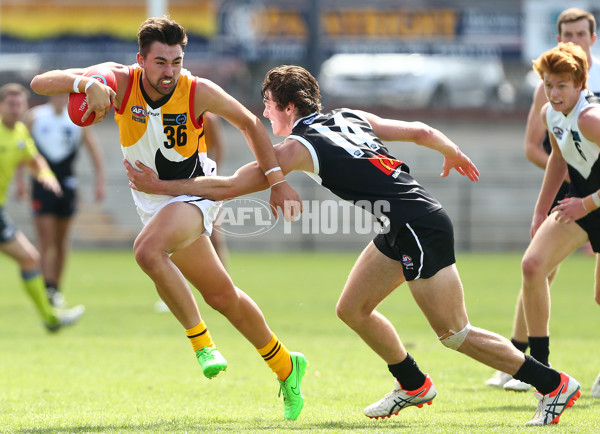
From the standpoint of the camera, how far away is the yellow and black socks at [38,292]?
31.1 ft

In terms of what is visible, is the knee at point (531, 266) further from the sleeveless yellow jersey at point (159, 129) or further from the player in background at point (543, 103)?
the sleeveless yellow jersey at point (159, 129)

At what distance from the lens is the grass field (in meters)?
5.18

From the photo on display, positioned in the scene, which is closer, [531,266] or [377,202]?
[377,202]

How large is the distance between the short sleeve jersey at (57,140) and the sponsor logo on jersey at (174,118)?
22.1ft

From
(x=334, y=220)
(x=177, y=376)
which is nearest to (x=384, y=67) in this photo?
(x=334, y=220)

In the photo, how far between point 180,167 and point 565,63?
227cm

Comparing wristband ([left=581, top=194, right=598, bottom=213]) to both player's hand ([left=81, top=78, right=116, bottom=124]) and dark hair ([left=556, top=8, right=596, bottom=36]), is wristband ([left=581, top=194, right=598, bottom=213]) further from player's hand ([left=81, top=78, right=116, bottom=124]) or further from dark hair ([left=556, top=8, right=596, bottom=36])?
player's hand ([left=81, top=78, right=116, bottom=124])

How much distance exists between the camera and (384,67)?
81.1 feet

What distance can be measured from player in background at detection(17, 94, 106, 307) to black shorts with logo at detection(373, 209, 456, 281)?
21.3 feet

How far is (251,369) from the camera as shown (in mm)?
7508

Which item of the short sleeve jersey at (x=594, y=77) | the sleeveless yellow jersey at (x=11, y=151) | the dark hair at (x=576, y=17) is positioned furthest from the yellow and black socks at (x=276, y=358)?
the sleeveless yellow jersey at (x=11, y=151)

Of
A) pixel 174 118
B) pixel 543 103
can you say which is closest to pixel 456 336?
pixel 174 118

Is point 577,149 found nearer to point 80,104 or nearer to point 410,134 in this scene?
point 410,134

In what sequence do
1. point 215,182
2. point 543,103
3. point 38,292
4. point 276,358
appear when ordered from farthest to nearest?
point 38,292
point 543,103
point 276,358
point 215,182
